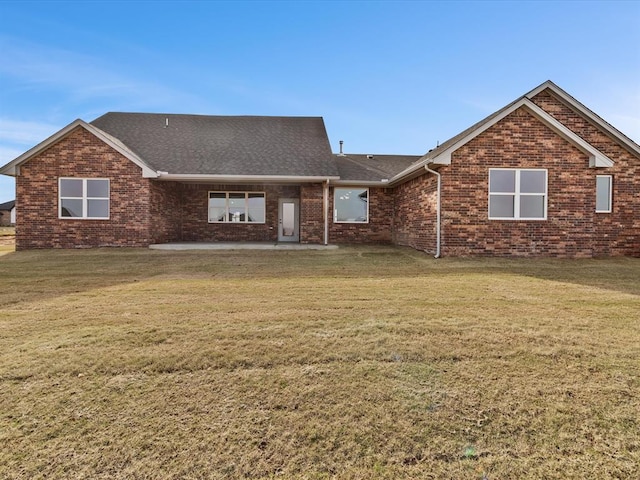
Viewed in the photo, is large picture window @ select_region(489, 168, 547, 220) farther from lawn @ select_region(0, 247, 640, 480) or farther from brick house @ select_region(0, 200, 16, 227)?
brick house @ select_region(0, 200, 16, 227)

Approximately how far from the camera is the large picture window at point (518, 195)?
1055 cm

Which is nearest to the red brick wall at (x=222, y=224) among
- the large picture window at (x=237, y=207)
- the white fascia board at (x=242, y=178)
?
the large picture window at (x=237, y=207)

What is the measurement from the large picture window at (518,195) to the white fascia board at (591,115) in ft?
10.5

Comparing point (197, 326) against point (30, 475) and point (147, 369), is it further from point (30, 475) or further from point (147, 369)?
point (30, 475)

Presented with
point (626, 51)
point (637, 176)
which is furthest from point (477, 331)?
point (626, 51)

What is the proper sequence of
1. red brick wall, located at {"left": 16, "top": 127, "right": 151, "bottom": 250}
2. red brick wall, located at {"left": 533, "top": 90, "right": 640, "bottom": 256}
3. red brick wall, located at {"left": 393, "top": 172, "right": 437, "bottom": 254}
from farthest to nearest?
red brick wall, located at {"left": 16, "top": 127, "right": 151, "bottom": 250}
red brick wall, located at {"left": 533, "top": 90, "right": 640, "bottom": 256}
red brick wall, located at {"left": 393, "top": 172, "right": 437, "bottom": 254}

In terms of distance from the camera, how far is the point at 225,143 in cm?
1593

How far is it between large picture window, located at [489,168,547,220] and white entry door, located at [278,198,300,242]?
851 cm

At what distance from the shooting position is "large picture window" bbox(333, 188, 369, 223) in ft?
50.3

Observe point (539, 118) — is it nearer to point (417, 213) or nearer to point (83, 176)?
point (417, 213)

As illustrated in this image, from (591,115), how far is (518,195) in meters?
4.37

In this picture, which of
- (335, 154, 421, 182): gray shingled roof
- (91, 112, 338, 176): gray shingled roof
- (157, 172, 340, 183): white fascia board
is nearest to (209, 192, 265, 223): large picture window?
(91, 112, 338, 176): gray shingled roof

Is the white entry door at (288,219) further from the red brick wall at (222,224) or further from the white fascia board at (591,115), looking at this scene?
the white fascia board at (591,115)

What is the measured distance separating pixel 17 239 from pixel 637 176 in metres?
22.4
